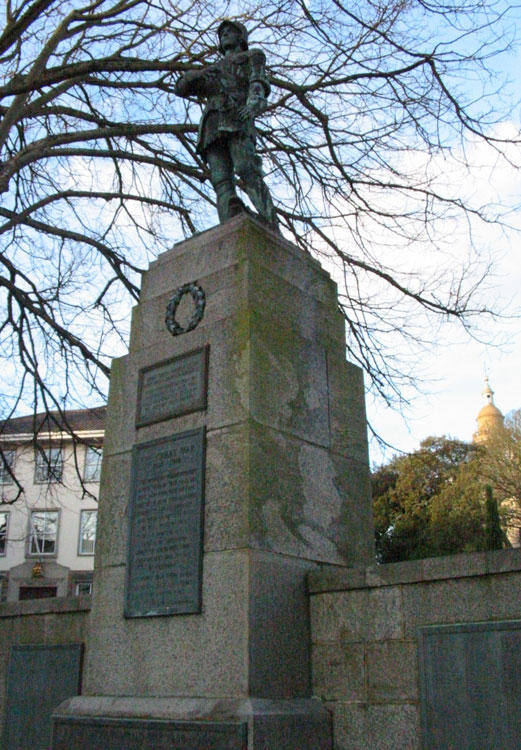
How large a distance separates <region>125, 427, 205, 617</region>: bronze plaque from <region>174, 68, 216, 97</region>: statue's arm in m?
3.05

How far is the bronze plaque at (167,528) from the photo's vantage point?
195 inches

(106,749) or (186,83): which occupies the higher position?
(186,83)

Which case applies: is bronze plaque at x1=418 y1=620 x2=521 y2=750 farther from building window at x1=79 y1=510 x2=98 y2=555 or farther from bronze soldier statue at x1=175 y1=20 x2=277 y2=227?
building window at x1=79 y1=510 x2=98 y2=555

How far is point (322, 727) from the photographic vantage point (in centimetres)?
462

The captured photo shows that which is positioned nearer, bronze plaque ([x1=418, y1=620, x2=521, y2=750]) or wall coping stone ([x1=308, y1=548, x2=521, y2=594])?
bronze plaque ([x1=418, y1=620, x2=521, y2=750])

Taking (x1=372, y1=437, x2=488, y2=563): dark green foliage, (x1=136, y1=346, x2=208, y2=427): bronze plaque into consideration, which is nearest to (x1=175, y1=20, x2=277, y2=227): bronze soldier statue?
(x1=136, y1=346, x2=208, y2=427): bronze plaque

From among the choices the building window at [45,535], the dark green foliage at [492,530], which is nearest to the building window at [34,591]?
the building window at [45,535]

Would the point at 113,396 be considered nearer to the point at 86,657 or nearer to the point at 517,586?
the point at 86,657

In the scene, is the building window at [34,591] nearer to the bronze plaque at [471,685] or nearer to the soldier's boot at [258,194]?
the soldier's boot at [258,194]

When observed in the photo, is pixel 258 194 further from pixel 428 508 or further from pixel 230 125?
pixel 428 508

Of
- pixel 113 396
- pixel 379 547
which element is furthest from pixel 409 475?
pixel 113 396

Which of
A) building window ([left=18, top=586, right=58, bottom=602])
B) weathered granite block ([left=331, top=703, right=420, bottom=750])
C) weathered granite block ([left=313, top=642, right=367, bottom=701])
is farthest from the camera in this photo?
building window ([left=18, top=586, right=58, bottom=602])

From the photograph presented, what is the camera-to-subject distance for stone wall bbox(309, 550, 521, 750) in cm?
417

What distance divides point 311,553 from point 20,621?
323 cm
